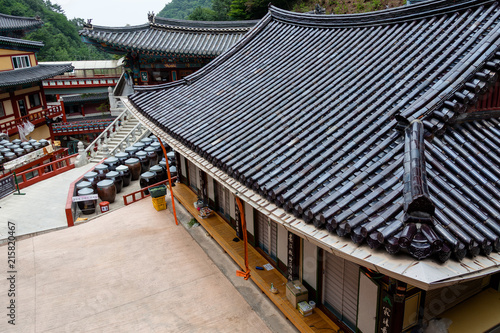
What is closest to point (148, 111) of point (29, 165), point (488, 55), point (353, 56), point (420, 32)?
point (353, 56)

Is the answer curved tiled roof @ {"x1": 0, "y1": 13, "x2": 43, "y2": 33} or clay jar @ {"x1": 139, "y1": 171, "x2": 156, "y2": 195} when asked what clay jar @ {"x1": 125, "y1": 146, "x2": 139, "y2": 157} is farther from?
curved tiled roof @ {"x1": 0, "y1": 13, "x2": 43, "y2": 33}

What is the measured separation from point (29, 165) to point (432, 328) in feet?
80.7

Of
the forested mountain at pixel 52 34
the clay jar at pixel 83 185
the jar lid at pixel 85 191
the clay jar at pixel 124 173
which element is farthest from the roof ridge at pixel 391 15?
the forested mountain at pixel 52 34

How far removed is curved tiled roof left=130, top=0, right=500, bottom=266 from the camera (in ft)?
14.8

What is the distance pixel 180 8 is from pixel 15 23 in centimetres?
7457

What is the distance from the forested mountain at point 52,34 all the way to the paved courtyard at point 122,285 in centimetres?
6296

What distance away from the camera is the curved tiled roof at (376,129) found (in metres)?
4.50

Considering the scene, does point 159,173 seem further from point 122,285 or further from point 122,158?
point 122,285

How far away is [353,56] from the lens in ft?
29.9

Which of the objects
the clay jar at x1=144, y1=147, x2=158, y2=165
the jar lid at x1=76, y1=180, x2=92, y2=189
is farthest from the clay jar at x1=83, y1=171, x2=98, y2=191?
the clay jar at x1=144, y1=147, x2=158, y2=165

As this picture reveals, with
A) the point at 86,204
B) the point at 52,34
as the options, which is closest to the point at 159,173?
the point at 86,204

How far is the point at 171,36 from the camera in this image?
21.8 m

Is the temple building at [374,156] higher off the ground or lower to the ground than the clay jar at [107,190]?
higher

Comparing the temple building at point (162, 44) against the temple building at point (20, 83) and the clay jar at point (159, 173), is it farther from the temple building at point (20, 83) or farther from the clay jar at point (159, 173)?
the temple building at point (20, 83)
